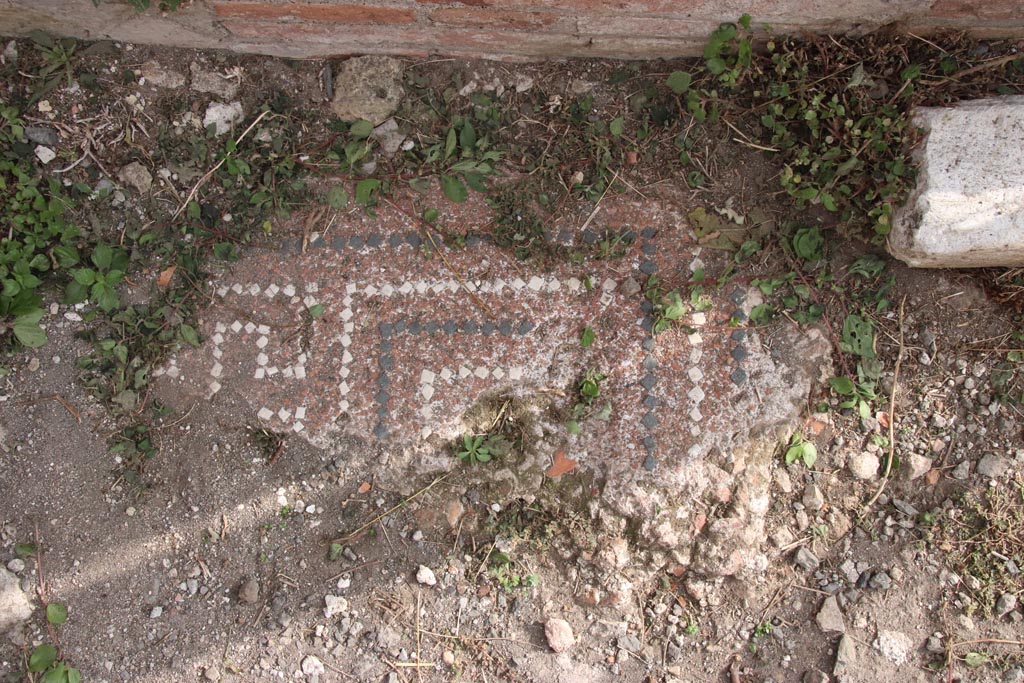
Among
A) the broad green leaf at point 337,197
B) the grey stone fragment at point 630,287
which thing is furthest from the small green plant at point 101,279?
the grey stone fragment at point 630,287

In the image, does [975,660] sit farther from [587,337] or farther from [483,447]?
[483,447]

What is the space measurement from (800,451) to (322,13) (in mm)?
2329

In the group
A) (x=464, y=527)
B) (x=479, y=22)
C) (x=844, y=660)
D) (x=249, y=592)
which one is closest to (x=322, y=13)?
(x=479, y=22)

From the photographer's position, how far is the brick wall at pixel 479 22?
2.29 meters

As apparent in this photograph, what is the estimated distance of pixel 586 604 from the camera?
8.38 ft

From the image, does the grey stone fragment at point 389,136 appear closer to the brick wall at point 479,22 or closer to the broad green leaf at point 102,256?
the brick wall at point 479,22

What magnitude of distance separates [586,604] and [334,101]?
7.04 ft

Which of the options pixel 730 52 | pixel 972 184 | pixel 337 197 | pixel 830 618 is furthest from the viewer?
pixel 337 197

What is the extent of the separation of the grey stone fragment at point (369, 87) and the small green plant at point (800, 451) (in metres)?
1.97

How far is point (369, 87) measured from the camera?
2600mm

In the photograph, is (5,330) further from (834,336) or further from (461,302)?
(834,336)

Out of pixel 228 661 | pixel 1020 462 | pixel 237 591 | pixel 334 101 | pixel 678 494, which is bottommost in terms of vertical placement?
pixel 228 661

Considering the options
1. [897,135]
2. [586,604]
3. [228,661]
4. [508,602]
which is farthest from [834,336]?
[228,661]

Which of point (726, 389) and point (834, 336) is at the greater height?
point (834, 336)
